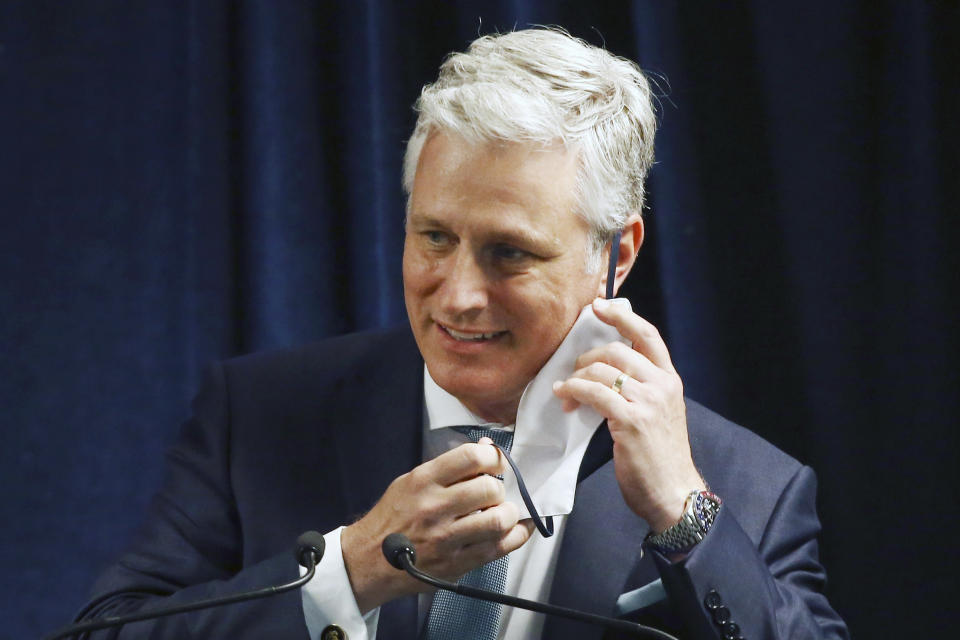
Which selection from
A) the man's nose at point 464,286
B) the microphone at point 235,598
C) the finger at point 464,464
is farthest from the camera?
the man's nose at point 464,286

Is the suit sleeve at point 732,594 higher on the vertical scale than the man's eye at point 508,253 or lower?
lower

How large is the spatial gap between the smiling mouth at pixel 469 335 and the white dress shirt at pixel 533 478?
0.27 feet

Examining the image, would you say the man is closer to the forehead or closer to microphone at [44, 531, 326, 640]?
the forehead

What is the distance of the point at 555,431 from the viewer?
1.49 m

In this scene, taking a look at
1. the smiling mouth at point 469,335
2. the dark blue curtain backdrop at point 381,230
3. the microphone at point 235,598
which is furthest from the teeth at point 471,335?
the dark blue curtain backdrop at point 381,230

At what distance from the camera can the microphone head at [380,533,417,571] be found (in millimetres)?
1197

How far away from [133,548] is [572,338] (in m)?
0.70

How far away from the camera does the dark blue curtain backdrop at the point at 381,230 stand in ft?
6.59

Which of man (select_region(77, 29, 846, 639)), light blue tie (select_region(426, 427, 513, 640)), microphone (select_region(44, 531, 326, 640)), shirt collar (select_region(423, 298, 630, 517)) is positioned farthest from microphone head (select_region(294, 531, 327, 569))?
light blue tie (select_region(426, 427, 513, 640))

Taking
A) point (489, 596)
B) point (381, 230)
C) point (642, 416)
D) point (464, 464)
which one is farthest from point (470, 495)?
point (381, 230)

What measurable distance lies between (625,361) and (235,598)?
0.57m

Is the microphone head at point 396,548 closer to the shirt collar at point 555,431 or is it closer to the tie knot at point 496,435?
the shirt collar at point 555,431

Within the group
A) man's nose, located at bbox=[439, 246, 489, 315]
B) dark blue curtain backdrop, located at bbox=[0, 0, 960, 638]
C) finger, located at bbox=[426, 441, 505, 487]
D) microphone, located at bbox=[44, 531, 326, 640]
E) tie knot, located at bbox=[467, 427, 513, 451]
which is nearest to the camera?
microphone, located at bbox=[44, 531, 326, 640]

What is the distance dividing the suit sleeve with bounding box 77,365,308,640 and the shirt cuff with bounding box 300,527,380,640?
0.05 ft
